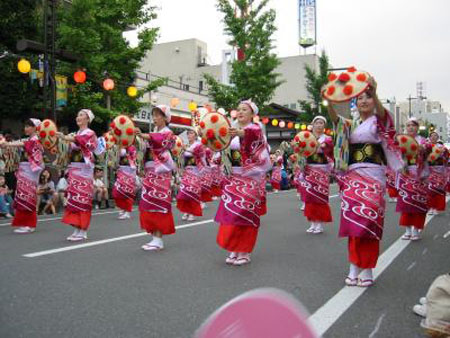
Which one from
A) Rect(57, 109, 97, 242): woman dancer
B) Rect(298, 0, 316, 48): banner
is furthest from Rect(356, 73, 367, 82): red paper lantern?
Rect(298, 0, 316, 48): banner

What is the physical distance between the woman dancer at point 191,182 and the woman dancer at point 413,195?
435 cm

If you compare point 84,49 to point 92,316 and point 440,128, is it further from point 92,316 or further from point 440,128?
point 440,128

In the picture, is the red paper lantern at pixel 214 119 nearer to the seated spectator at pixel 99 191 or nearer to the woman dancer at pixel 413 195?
the woman dancer at pixel 413 195

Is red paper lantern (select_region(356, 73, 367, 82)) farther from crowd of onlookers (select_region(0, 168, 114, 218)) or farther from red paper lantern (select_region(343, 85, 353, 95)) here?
crowd of onlookers (select_region(0, 168, 114, 218))

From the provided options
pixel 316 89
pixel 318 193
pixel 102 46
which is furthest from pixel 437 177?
pixel 316 89

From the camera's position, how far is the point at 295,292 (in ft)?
14.0

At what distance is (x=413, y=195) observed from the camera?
7195 mm

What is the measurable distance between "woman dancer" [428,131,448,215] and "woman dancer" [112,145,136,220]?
21.7ft

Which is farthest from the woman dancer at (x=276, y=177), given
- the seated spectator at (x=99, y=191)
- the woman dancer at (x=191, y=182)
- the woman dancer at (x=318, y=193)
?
the woman dancer at (x=318, y=193)

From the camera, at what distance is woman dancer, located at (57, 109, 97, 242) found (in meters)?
7.11

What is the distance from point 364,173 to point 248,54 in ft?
70.2

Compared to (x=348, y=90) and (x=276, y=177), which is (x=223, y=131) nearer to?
(x=348, y=90)

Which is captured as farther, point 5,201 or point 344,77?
point 5,201

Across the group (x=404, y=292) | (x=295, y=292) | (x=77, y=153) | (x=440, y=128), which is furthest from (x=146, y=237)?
(x=440, y=128)
